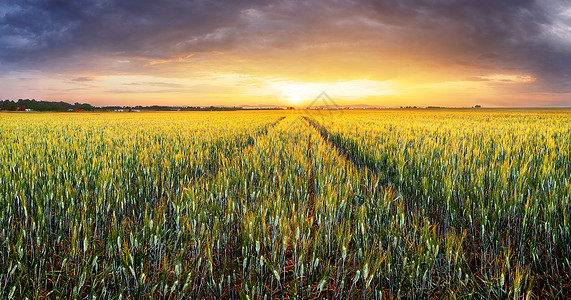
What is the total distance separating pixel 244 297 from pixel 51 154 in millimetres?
6369

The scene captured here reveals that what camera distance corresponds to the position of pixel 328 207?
2742mm

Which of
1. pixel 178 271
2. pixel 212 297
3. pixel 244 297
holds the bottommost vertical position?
pixel 212 297

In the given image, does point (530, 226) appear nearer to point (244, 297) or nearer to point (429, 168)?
point (429, 168)

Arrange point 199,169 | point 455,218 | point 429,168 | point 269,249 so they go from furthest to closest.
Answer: point 199,169 < point 429,168 < point 455,218 < point 269,249

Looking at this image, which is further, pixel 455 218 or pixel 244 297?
pixel 455 218

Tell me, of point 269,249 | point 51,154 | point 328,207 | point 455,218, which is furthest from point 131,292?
point 51,154

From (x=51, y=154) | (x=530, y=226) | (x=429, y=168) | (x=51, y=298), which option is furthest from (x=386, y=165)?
(x=51, y=154)

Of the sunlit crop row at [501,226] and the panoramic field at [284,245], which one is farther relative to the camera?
the sunlit crop row at [501,226]

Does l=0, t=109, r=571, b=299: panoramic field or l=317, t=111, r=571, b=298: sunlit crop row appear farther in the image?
l=317, t=111, r=571, b=298: sunlit crop row

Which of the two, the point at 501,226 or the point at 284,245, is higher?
the point at 284,245

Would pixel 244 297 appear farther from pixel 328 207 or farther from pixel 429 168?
pixel 429 168

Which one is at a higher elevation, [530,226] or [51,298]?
[530,226]

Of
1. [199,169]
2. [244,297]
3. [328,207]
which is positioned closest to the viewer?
[244,297]

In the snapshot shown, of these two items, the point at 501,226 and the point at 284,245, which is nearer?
the point at 284,245
